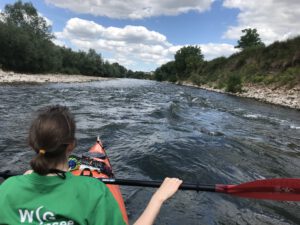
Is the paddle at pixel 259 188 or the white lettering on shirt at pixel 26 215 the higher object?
the white lettering on shirt at pixel 26 215

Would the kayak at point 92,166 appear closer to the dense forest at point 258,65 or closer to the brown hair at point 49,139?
the brown hair at point 49,139

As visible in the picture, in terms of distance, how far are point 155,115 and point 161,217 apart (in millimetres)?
8641

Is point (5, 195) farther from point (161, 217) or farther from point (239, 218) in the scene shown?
point (239, 218)

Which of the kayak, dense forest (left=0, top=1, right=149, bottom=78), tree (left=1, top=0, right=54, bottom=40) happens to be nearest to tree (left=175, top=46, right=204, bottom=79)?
dense forest (left=0, top=1, right=149, bottom=78)

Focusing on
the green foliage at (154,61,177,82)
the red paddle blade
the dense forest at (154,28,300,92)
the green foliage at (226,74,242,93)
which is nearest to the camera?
the red paddle blade

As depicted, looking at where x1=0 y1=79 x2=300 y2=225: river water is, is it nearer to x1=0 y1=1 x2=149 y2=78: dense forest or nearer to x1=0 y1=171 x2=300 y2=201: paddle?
x1=0 y1=171 x2=300 y2=201: paddle

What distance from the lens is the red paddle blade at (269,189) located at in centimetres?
281

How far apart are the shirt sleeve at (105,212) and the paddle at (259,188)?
1042mm

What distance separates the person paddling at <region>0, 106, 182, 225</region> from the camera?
1.70 metres

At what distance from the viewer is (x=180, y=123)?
11.5 metres

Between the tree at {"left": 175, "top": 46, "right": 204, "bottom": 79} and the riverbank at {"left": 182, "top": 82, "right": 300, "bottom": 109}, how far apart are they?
38.8m

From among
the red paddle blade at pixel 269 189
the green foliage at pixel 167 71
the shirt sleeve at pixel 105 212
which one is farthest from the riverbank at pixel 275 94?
the green foliage at pixel 167 71

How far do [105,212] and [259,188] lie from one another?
1.64m

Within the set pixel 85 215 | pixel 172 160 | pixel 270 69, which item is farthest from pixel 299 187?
pixel 270 69
